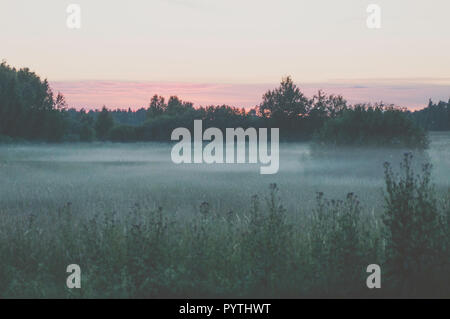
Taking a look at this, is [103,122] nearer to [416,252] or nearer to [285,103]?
[285,103]

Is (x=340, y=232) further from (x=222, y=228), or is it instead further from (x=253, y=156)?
(x=253, y=156)

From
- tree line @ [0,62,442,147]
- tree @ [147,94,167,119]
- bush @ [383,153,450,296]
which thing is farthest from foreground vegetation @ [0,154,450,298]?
tree @ [147,94,167,119]

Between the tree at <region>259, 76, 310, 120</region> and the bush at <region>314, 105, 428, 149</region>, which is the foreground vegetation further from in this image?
the tree at <region>259, 76, 310, 120</region>

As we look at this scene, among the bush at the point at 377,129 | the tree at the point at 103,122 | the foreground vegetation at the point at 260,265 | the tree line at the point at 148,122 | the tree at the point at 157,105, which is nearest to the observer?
the foreground vegetation at the point at 260,265

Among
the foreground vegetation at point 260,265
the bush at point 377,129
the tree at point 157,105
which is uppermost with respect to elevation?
the tree at point 157,105

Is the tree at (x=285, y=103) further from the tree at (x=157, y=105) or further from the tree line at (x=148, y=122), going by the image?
the tree at (x=157, y=105)

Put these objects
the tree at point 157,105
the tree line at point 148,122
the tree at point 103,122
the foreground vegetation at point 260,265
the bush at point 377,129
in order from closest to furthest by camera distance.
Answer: the foreground vegetation at point 260,265 → the bush at point 377,129 → the tree line at point 148,122 → the tree at point 103,122 → the tree at point 157,105

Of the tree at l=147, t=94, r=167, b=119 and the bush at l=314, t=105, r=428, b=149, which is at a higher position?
the tree at l=147, t=94, r=167, b=119

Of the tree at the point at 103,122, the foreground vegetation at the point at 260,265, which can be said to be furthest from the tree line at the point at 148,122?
the foreground vegetation at the point at 260,265

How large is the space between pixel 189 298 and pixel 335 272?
2.13 meters

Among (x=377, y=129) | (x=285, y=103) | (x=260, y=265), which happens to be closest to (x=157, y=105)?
(x=285, y=103)

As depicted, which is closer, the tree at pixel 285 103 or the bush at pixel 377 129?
the bush at pixel 377 129

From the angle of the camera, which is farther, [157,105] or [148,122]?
[157,105]

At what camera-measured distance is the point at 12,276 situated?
7070 mm
